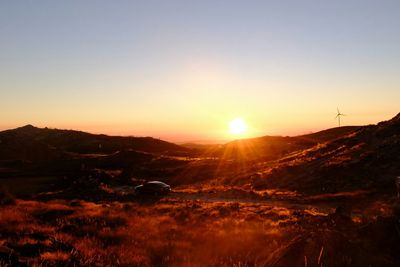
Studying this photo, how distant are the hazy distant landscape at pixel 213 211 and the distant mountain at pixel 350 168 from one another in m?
0.21

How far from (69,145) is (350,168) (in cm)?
12515

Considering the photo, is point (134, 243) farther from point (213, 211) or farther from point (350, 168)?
point (350, 168)

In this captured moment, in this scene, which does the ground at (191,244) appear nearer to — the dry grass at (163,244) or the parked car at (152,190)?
the dry grass at (163,244)

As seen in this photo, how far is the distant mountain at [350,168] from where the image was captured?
165ft

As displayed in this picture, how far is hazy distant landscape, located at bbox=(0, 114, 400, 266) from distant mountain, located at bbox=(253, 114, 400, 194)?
21 cm

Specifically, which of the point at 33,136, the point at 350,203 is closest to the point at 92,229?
the point at 350,203

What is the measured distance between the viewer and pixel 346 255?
36.9 ft

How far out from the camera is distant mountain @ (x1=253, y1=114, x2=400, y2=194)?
50.3m

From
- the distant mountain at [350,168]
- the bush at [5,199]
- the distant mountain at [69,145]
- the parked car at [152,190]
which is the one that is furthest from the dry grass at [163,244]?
the distant mountain at [69,145]

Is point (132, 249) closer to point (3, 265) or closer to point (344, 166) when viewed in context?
point (3, 265)

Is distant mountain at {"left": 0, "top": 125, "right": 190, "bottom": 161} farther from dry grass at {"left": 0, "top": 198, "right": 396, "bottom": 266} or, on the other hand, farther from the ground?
the ground

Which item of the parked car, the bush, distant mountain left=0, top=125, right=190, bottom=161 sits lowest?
the parked car

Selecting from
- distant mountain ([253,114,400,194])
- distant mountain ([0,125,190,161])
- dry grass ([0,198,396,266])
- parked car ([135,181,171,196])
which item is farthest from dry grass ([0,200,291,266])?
distant mountain ([0,125,190,161])

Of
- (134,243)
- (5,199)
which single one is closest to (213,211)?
(134,243)
